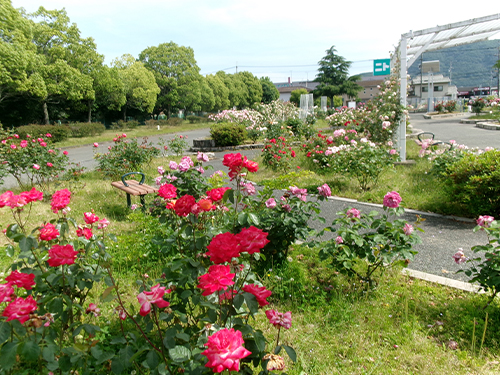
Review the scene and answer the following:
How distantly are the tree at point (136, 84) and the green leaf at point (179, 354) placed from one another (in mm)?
34424

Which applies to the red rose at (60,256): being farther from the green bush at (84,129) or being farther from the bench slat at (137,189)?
the green bush at (84,129)

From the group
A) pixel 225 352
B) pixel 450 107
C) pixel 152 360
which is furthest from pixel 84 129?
pixel 450 107

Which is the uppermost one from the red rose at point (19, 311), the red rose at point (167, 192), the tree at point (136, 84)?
the tree at point (136, 84)

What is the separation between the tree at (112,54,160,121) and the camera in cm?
3403

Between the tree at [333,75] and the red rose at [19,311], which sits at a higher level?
the tree at [333,75]

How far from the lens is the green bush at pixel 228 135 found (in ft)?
49.4

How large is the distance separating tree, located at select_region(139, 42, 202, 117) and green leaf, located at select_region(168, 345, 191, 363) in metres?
40.7

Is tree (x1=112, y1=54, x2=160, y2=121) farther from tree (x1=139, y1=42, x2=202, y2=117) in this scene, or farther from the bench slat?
the bench slat

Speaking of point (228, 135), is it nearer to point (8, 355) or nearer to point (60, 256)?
point (60, 256)

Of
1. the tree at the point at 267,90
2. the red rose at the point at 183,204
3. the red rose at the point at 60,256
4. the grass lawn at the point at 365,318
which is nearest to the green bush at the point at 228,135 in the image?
the grass lawn at the point at 365,318

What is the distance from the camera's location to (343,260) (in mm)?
2941

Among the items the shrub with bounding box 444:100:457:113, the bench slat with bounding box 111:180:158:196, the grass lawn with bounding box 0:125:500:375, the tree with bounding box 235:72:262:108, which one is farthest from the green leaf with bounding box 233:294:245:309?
the tree with bounding box 235:72:262:108

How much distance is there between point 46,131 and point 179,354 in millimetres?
22326

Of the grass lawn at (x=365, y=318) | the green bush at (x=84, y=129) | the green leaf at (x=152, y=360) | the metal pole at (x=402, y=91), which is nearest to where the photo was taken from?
Answer: the green leaf at (x=152, y=360)
